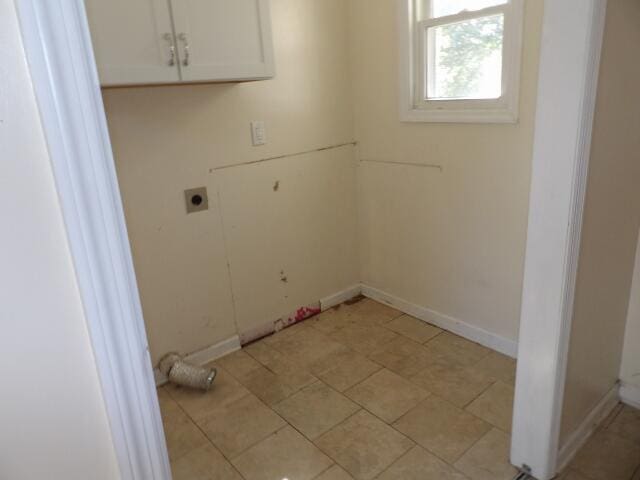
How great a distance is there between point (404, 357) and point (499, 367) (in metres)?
0.46

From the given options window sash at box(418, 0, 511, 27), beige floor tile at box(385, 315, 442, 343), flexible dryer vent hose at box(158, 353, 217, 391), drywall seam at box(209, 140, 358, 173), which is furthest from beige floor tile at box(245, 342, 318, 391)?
window sash at box(418, 0, 511, 27)

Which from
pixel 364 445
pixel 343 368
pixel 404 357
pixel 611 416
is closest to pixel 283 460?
pixel 364 445

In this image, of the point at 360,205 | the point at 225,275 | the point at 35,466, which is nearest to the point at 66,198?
the point at 35,466

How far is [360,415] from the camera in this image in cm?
206

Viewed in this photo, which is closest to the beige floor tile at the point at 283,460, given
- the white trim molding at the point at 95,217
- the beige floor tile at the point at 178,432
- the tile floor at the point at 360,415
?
the tile floor at the point at 360,415

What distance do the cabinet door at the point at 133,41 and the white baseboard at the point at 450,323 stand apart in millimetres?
1833

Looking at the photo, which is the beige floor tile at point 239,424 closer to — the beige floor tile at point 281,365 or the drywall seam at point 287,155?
the beige floor tile at point 281,365

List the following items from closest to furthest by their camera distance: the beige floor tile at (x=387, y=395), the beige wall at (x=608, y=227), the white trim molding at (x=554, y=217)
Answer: the white trim molding at (x=554, y=217), the beige wall at (x=608, y=227), the beige floor tile at (x=387, y=395)

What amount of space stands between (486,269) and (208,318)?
1450mm

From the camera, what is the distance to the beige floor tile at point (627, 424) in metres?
1.84

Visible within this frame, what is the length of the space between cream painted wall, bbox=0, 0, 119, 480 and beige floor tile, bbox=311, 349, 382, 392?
162 centimetres

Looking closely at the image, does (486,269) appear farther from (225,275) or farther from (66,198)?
(66,198)

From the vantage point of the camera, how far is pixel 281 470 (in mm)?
1804

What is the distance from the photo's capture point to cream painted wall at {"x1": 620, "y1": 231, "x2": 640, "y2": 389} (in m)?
1.91
